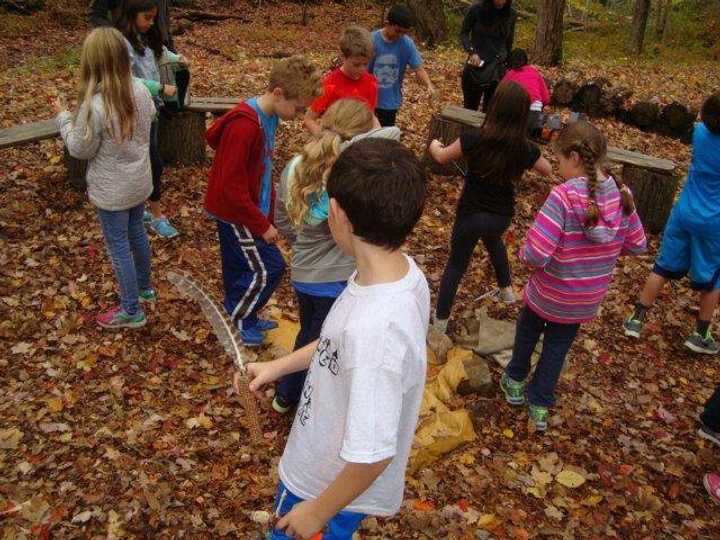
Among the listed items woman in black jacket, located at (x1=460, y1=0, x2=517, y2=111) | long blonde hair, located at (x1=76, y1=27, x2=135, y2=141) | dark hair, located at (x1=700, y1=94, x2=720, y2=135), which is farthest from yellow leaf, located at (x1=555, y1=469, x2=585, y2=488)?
woman in black jacket, located at (x1=460, y1=0, x2=517, y2=111)

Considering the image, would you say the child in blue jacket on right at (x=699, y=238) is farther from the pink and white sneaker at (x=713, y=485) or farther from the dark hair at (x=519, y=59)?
the dark hair at (x=519, y=59)

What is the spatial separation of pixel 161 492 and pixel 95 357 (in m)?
1.37

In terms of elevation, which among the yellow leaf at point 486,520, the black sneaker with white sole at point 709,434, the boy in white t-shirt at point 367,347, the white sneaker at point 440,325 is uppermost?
the boy in white t-shirt at point 367,347

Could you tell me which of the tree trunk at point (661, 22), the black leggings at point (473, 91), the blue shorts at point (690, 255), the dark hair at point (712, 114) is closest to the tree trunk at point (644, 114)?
the black leggings at point (473, 91)

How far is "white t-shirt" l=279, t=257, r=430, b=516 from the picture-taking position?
1.60 m

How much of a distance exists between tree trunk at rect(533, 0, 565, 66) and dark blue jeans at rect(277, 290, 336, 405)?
11.6 metres

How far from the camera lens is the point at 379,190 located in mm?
1711

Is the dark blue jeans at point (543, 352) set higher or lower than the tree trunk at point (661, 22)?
lower

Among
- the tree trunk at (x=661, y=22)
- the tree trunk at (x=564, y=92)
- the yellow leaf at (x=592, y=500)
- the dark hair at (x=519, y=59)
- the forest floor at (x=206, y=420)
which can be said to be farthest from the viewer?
the tree trunk at (x=661, y=22)

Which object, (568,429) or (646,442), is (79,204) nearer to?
(568,429)

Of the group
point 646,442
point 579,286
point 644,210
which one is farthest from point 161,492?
point 644,210

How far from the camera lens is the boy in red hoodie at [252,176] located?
3.58 metres

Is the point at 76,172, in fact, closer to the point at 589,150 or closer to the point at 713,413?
the point at 589,150

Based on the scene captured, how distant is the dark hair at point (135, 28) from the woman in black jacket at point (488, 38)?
12.6ft
